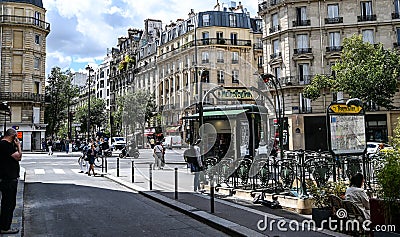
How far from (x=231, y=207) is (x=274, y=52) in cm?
3457

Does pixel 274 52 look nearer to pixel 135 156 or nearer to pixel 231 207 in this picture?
pixel 135 156

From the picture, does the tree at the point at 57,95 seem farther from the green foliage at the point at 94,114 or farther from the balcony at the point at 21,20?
the green foliage at the point at 94,114

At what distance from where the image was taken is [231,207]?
9594 millimetres

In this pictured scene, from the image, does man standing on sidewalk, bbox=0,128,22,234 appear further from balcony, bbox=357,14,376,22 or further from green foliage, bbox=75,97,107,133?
green foliage, bbox=75,97,107,133

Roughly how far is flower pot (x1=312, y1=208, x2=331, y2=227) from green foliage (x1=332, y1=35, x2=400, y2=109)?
2630 centimetres

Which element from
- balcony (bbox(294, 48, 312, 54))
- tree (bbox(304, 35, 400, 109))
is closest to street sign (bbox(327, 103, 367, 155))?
tree (bbox(304, 35, 400, 109))

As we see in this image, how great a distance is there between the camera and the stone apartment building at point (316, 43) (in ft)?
125

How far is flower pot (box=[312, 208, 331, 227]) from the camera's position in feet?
23.5

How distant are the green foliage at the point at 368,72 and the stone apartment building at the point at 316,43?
6723 mm

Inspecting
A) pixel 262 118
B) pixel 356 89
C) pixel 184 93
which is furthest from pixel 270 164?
pixel 356 89

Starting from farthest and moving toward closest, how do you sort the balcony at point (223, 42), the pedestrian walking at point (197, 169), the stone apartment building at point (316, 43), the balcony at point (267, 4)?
the balcony at point (223, 42) → the balcony at point (267, 4) → the stone apartment building at point (316, 43) → the pedestrian walking at point (197, 169)

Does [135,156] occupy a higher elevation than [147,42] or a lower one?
lower

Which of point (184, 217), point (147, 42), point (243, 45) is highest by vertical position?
point (147, 42)

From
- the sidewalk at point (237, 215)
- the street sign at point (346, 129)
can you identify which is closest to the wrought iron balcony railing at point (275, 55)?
the street sign at point (346, 129)
